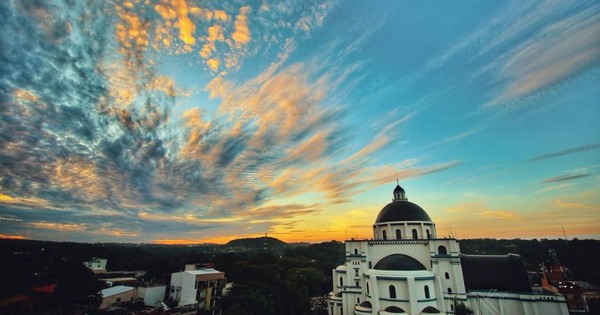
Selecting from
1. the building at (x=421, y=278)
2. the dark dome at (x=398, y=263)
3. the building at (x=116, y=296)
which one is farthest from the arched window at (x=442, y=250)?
the building at (x=116, y=296)

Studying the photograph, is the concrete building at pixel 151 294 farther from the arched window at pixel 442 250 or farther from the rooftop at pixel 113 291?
the arched window at pixel 442 250

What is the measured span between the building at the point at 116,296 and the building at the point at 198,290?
13.7ft

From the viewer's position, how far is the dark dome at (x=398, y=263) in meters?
28.5

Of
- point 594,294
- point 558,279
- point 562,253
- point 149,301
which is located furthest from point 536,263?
point 149,301

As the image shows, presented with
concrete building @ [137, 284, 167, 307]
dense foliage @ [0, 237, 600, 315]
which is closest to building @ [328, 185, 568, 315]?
dense foliage @ [0, 237, 600, 315]

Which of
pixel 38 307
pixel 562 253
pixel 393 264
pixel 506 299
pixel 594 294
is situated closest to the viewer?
pixel 38 307

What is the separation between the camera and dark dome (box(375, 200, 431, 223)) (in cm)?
3356

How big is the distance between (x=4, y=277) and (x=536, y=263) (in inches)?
4074

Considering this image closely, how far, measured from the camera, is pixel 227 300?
94.4ft

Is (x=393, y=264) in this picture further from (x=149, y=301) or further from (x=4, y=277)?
(x=4, y=277)

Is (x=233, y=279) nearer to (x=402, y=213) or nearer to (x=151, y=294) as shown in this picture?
(x=151, y=294)

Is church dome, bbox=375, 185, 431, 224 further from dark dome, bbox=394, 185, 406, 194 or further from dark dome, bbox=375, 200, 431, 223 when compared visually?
dark dome, bbox=394, 185, 406, 194

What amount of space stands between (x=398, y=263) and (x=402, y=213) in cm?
704

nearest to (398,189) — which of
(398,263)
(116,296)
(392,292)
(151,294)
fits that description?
(398,263)
